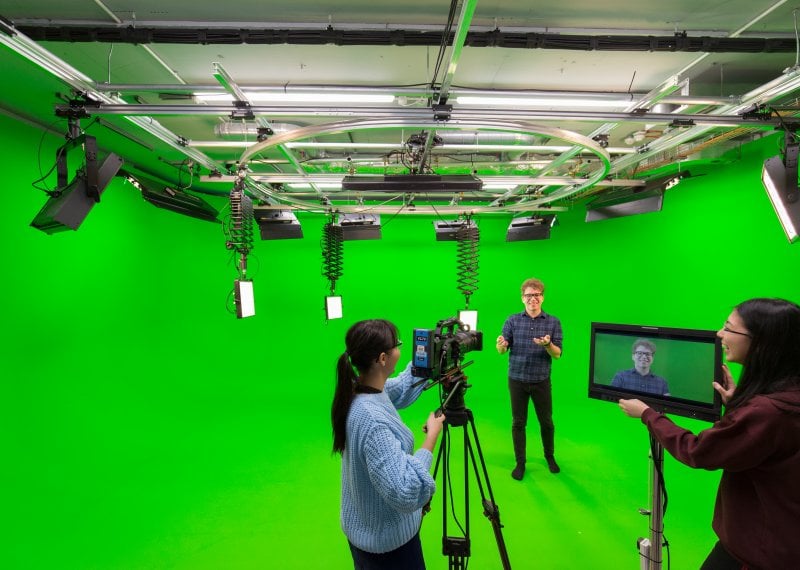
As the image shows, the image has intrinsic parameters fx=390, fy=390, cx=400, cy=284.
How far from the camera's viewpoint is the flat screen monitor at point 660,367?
1.72 m

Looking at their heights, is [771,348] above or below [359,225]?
below

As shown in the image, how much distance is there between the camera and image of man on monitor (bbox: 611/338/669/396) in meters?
1.85

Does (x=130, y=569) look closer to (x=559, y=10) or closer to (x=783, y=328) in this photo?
(x=783, y=328)

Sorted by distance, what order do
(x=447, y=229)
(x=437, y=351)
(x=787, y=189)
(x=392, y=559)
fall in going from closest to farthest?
1. (x=392, y=559)
2. (x=437, y=351)
3. (x=787, y=189)
4. (x=447, y=229)

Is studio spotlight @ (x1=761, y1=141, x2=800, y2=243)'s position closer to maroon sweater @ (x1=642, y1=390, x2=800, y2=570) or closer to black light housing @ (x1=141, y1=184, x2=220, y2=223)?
maroon sweater @ (x1=642, y1=390, x2=800, y2=570)

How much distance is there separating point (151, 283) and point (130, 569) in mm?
3217

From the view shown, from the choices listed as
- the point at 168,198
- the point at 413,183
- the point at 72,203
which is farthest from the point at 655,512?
the point at 168,198

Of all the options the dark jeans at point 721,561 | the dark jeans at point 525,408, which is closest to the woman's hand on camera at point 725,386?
the dark jeans at point 721,561

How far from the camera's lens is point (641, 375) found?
191 centimetres

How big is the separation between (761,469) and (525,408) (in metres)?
2.51

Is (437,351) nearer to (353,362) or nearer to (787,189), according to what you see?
(353,362)

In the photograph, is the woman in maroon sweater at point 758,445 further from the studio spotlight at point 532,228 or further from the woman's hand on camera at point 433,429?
the studio spotlight at point 532,228

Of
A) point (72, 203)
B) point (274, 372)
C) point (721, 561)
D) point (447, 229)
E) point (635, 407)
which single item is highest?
point (447, 229)

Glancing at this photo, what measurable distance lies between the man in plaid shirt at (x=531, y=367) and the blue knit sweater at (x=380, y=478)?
7.71 ft
